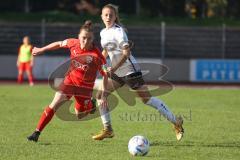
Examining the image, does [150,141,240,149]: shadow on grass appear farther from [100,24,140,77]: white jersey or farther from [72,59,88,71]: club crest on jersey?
[72,59,88,71]: club crest on jersey

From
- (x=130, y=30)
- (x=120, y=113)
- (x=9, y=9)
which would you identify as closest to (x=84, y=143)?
(x=120, y=113)

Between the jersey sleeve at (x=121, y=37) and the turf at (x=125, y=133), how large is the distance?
5.16ft

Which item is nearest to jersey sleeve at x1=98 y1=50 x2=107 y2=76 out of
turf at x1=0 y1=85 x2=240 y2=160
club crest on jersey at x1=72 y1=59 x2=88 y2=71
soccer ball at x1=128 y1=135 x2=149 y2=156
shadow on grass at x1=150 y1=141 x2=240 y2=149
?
club crest on jersey at x1=72 y1=59 x2=88 y2=71

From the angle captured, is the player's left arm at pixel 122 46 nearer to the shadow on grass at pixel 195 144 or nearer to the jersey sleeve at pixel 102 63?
the jersey sleeve at pixel 102 63

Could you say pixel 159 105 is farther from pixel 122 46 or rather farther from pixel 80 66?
pixel 80 66

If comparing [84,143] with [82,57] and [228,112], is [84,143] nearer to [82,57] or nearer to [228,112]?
[82,57]

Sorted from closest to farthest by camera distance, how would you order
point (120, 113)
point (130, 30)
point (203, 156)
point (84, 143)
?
1. point (203, 156)
2. point (84, 143)
3. point (120, 113)
4. point (130, 30)

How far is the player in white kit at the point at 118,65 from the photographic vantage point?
33.9 ft

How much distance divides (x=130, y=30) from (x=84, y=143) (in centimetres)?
2354

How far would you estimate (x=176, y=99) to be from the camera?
65.9ft

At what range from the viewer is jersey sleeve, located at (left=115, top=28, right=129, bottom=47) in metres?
10.3

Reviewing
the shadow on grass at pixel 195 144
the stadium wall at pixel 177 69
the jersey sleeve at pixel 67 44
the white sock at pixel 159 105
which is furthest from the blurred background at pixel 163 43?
the shadow on grass at pixel 195 144

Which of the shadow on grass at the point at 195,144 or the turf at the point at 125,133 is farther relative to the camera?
the shadow on grass at the point at 195,144

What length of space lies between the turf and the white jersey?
1161 mm
